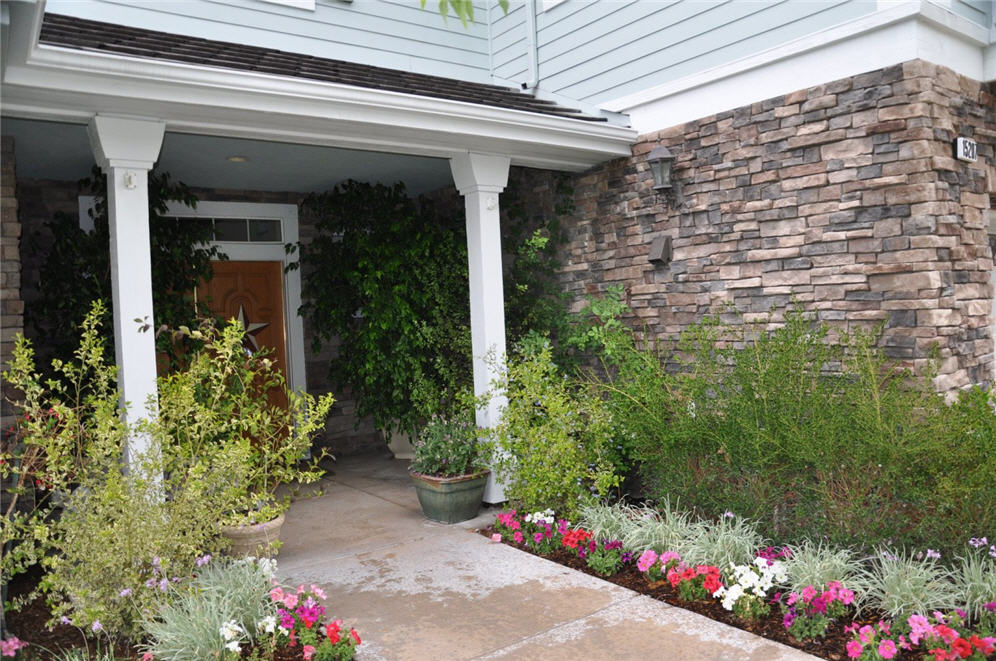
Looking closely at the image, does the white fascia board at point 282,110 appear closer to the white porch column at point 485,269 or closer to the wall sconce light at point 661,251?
the white porch column at point 485,269

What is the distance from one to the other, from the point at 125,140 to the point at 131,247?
56 centimetres

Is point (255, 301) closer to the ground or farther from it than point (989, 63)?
closer to the ground

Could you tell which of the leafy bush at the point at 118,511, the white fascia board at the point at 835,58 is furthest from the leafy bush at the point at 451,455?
the white fascia board at the point at 835,58

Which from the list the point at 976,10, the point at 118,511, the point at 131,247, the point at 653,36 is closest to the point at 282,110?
the point at 131,247

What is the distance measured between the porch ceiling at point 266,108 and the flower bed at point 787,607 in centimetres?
261

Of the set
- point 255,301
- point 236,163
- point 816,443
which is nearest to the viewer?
point 816,443

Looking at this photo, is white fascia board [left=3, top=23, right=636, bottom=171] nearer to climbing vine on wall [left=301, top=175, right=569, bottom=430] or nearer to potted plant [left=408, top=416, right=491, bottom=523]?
climbing vine on wall [left=301, top=175, right=569, bottom=430]

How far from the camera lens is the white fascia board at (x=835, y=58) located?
4168 mm

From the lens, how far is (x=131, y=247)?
399 cm

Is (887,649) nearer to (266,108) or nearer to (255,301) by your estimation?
(266,108)

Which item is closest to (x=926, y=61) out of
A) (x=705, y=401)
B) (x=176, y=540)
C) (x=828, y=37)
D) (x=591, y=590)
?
(x=828, y=37)

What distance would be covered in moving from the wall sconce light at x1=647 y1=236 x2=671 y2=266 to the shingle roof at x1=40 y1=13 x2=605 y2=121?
1.09 metres

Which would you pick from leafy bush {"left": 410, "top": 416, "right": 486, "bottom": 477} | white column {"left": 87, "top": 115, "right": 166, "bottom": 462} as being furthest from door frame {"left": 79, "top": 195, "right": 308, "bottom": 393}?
white column {"left": 87, "top": 115, "right": 166, "bottom": 462}

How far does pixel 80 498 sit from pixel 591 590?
2355 mm
